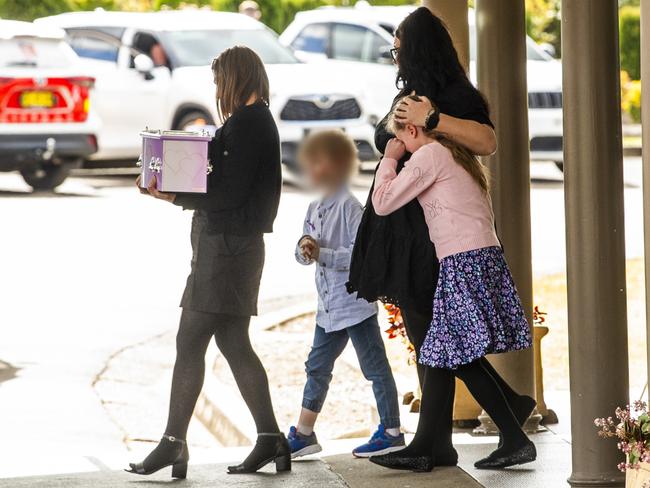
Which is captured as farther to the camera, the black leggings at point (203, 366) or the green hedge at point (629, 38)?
the green hedge at point (629, 38)

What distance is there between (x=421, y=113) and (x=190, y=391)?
1.43 meters

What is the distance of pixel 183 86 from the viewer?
1831 cm

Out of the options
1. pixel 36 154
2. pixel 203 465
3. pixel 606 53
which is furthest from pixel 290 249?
pixel 606 53

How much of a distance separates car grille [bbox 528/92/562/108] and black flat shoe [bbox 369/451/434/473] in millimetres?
13906

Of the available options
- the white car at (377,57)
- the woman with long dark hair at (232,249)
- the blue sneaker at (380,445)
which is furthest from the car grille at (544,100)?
the woman with long dark hair at (232,249)

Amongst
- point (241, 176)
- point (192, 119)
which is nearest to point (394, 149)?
point (241, 176)

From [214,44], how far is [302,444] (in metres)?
14.2

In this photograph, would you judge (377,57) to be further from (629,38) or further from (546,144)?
(629,38)

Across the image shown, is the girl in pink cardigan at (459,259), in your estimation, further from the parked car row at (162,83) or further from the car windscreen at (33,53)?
the car windscreen at (33,53)

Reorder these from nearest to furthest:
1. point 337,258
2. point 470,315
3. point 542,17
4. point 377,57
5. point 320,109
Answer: point 470,315, point 337,258, point 320,109, point 377,57, point 542,17

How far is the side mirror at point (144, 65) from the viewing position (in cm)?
1821

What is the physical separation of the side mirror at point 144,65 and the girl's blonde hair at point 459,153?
13.4 metres

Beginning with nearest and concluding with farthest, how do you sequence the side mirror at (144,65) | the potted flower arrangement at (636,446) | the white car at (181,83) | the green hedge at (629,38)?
the potted flower arrangement at (636,446) → the white car at (181,83) → the side mirror at (144,65) → the green hedge at (629,38)

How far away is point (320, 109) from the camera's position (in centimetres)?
1797
